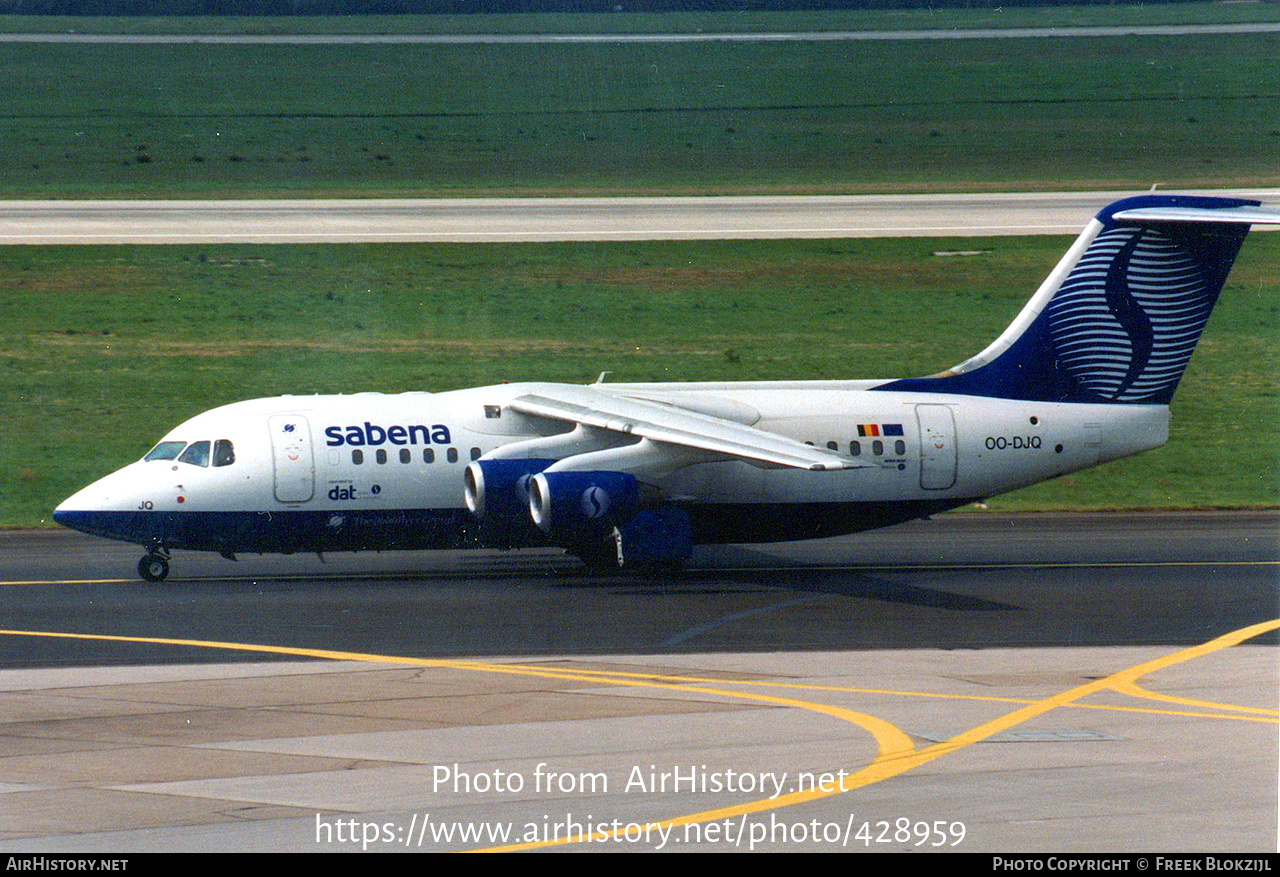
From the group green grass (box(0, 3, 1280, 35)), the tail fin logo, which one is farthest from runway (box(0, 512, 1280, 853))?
green grass (box(0, 3, 1280, 35))

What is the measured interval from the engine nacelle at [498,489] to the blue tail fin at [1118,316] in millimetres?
7477

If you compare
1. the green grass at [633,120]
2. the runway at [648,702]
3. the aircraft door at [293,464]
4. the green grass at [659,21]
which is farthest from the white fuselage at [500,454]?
the green grass at [659,21]

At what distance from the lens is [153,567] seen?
97.3 feet

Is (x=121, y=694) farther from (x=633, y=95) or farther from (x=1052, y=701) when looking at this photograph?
(x=633, y=95)

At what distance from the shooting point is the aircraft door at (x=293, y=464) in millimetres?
29281

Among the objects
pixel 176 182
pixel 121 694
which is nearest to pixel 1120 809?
pixel 121 694

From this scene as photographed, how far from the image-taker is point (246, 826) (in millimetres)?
14430

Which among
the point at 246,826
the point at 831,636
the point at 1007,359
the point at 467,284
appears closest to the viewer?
the point at 246,826

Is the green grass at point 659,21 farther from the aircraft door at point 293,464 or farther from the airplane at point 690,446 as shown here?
the aircraft door at point 293,464

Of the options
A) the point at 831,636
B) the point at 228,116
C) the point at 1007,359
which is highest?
the point at 228,116

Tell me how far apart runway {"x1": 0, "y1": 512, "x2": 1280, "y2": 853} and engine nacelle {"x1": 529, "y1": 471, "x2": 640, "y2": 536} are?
3.93 feet

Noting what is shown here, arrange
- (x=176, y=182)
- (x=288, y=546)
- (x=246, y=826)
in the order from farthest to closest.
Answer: (x=176, y=182), (x=288, y=546), (x=246, y=826)

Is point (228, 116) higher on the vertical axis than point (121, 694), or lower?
higher

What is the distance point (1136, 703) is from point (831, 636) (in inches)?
217
